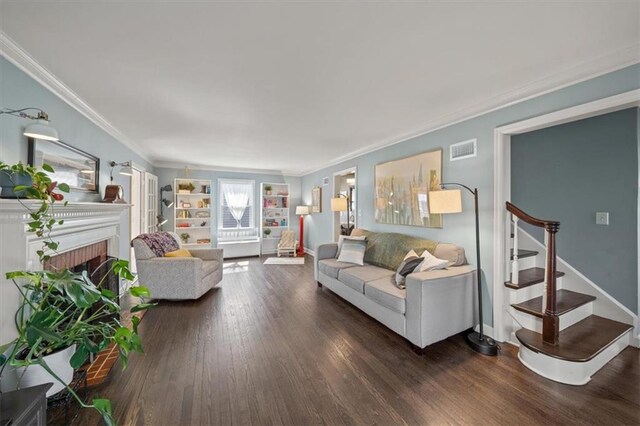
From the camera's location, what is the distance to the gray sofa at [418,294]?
2232 mm

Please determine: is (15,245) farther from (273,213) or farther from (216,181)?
(273,213)

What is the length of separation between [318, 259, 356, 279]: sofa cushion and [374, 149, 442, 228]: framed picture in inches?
39.7

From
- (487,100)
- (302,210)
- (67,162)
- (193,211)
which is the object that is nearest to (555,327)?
(487,100)

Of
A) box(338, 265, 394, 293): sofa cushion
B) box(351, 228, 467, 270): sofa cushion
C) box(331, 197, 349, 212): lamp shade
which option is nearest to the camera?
box(351, 228, 467, 270): sofa cushion

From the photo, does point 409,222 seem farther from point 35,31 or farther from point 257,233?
point 257,233

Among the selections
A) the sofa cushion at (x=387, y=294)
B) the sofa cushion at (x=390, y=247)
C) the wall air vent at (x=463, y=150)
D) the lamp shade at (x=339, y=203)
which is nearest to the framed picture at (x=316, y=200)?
the lamp shade at (x=339, y=203)

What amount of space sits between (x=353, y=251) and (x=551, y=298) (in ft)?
7.30

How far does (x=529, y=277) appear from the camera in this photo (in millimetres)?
2639

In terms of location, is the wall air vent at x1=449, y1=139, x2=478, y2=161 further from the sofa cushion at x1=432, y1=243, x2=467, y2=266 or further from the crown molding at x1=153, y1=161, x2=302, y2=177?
the crown molding at x1=153, y1=161, x2=302, y2=177

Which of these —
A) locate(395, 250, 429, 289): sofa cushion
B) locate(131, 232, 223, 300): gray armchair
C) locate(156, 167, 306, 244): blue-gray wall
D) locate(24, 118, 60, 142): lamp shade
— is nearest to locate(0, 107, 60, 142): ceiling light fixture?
locate(24, 118, 60, 142): lamp shade

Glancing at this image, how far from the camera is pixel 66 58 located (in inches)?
72.6

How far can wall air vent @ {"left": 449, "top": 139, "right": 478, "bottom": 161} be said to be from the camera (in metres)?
2.72

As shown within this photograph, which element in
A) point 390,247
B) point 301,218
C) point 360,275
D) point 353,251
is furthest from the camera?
point 301,218

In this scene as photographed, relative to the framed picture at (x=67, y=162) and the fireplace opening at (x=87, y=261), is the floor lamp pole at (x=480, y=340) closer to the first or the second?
the fireplace opening at (x=87, y=261)
